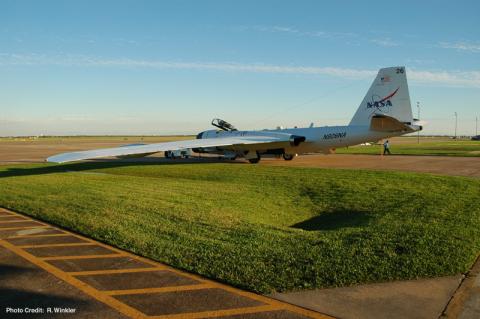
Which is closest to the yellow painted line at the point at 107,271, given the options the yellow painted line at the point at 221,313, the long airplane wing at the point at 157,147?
the yellow painted line at the point at 221,313

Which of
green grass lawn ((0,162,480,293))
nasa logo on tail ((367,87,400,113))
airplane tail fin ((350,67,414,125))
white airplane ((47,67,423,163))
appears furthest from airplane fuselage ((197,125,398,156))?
green grass lawn ((0,162,480,293))

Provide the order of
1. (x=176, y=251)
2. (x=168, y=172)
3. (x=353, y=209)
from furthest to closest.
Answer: (x=168, y=172)
(x=353, y=209)
(x=176, y=251)

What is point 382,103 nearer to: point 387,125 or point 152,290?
point 387,125

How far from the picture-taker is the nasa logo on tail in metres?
24.1

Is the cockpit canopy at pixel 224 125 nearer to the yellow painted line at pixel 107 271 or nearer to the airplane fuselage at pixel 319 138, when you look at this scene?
the airplane fuselage at pixel 319 138

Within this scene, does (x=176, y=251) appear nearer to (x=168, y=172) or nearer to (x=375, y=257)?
(x=375, y=257)

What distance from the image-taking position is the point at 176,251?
23.9 feet

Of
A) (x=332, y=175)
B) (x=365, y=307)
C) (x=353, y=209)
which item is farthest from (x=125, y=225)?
(x=332, y=175)

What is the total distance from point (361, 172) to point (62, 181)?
580 inches

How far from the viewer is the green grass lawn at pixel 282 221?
20.9 feet

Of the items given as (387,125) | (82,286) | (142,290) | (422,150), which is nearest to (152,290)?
(142,290)

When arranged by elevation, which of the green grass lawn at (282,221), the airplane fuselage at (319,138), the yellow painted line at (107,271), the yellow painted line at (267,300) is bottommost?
the yellow painted line at (267,300)

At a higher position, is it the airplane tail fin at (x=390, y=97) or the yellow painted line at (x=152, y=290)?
the airplane tail fin at (x=390, y=97)

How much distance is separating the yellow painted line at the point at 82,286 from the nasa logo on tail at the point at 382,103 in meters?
22.5
